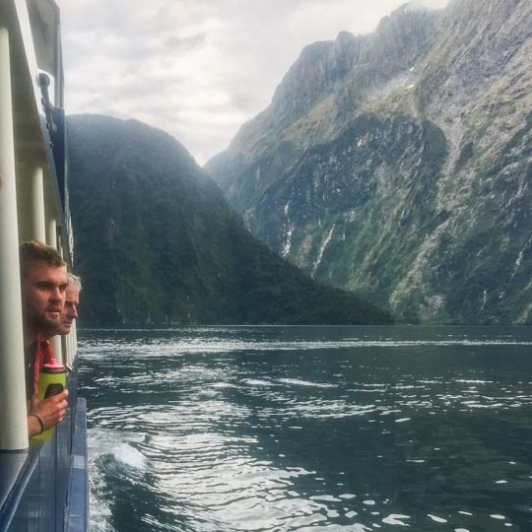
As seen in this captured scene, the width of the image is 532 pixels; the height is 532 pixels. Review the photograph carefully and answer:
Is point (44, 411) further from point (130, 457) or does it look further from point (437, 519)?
point (130, 457)

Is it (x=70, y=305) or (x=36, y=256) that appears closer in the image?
(x=36, y=256)

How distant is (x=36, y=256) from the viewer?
460 centimetres

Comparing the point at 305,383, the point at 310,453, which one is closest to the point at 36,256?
the point at 310,453

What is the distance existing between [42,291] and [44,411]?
832mm

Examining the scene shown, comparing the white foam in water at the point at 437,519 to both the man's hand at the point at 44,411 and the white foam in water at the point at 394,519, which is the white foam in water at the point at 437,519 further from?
the man's hand at the point at 44,411

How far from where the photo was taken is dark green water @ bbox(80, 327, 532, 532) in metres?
A: 19.6

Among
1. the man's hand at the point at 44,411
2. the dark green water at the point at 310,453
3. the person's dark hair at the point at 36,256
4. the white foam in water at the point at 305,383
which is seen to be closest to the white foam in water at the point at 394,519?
the dark green water at the point at 310,453

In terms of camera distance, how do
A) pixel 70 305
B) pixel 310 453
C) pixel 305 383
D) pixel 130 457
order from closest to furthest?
1. pixel 70 305
2. pixel 130 457
3. pixel 310 453
4. pixel 305 383

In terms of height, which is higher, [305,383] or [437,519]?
[437,519]

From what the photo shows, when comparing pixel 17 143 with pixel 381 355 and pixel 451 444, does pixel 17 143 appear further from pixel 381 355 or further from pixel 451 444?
pixel 381 355

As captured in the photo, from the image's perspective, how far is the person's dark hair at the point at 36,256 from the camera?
4602 millimetres

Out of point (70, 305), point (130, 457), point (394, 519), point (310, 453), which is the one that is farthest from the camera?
point (310, 453)

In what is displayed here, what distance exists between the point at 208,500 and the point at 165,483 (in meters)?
2.75

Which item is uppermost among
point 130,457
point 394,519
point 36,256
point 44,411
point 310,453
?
point 36,256
